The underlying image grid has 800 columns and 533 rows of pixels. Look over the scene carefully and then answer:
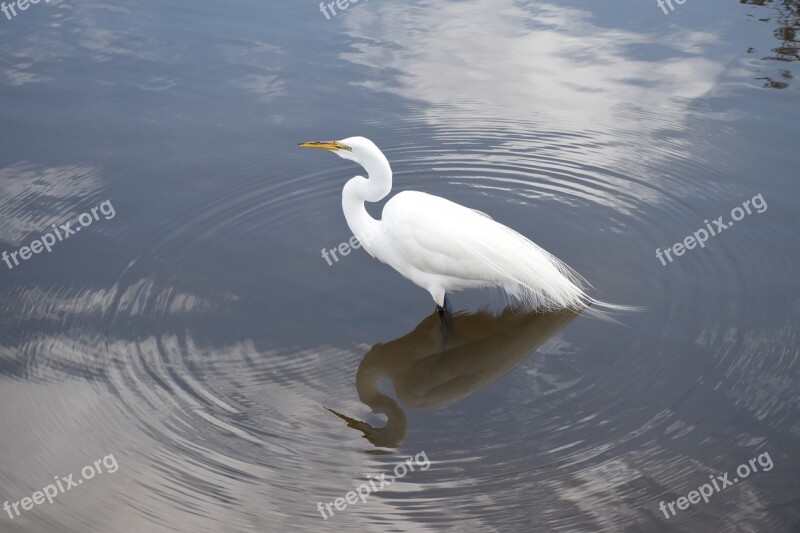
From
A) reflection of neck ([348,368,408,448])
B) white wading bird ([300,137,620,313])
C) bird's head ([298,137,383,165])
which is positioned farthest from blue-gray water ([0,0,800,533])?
bird's head ([298,137,383,165])

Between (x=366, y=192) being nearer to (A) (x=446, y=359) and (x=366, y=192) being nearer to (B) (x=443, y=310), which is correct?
(B) (x=443, y=310)

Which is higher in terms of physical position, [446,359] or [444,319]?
[444,319]

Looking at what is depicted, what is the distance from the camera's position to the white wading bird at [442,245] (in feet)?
18.2

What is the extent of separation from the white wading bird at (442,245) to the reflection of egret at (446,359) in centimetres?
16

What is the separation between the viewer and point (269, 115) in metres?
7.95

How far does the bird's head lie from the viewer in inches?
215

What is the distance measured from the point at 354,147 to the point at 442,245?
79 cm

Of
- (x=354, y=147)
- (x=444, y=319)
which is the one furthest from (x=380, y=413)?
(x=354, y=147)

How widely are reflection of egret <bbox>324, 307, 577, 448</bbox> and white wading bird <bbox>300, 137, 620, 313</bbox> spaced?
0.53 feet

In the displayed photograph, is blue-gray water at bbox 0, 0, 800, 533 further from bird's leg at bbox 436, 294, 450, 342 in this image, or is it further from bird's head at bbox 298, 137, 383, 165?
bird's head at bbox 298, 137, 383, 165

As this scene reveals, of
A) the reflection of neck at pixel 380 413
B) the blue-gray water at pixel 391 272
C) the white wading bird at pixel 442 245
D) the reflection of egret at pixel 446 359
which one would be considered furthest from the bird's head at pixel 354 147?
the reflection of neck at pixel 380 413

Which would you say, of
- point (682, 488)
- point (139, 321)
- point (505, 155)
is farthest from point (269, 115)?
point (682, 488)

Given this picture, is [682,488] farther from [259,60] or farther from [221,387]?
[259,60]

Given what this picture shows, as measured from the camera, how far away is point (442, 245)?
5535 millimetres
